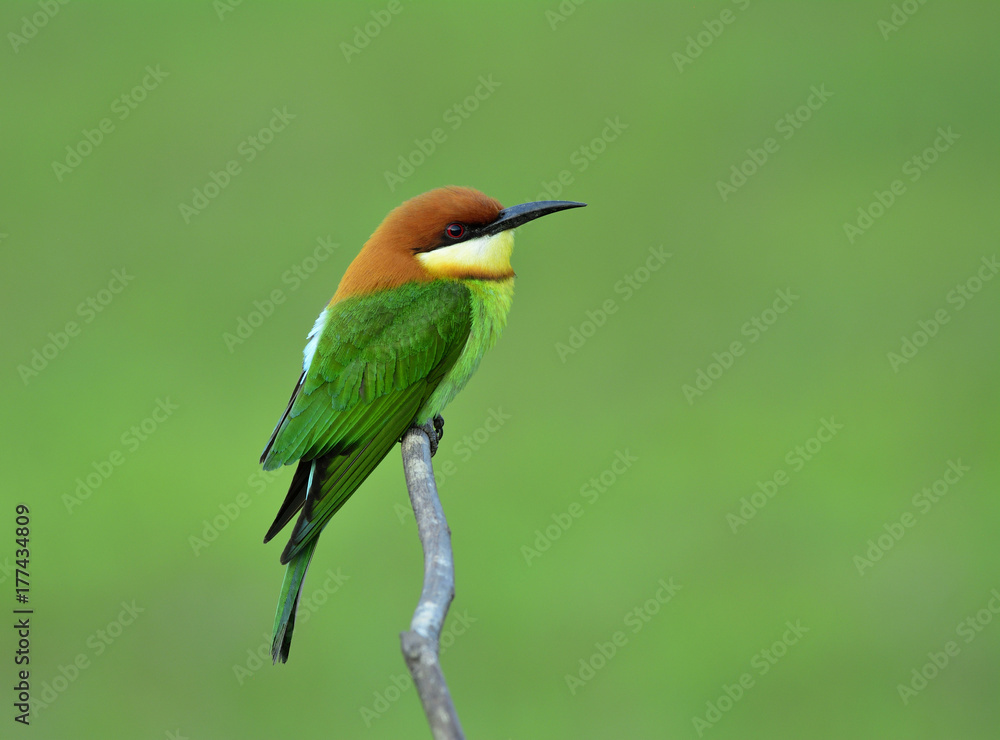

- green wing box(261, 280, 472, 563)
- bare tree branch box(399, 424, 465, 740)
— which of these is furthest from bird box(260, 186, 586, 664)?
bare tree branch box(399, 424, 465, 740)

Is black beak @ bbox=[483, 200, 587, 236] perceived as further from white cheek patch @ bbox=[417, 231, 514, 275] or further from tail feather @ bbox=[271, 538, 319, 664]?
tail feather @ bbox=[271, 538, 319, 664]

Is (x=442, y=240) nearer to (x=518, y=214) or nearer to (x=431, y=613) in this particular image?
(x=518, y=214)

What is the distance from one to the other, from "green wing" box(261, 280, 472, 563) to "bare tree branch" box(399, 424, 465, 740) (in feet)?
0.90

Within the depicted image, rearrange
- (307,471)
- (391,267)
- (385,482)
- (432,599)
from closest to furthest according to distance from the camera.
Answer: (432,599)
(307,471)
(391,267)
(385,482)

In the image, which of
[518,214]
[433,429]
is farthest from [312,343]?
[518,214]

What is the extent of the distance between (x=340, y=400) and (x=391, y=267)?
1.09 feet

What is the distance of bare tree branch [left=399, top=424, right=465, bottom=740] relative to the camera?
0.98m

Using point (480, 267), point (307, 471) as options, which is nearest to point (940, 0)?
point (480, 267)

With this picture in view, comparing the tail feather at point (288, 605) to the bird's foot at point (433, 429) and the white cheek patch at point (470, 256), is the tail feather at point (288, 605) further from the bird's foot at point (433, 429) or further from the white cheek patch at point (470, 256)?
the white cheek patch at point (470, 256)

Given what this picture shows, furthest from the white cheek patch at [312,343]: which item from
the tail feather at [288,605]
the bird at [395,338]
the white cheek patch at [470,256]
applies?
the tail feather at [288,605]

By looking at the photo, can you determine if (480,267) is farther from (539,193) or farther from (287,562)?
(539,193)

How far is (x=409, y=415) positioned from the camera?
2277mm

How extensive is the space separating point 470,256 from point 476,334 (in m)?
0.18

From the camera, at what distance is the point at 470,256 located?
234cm
